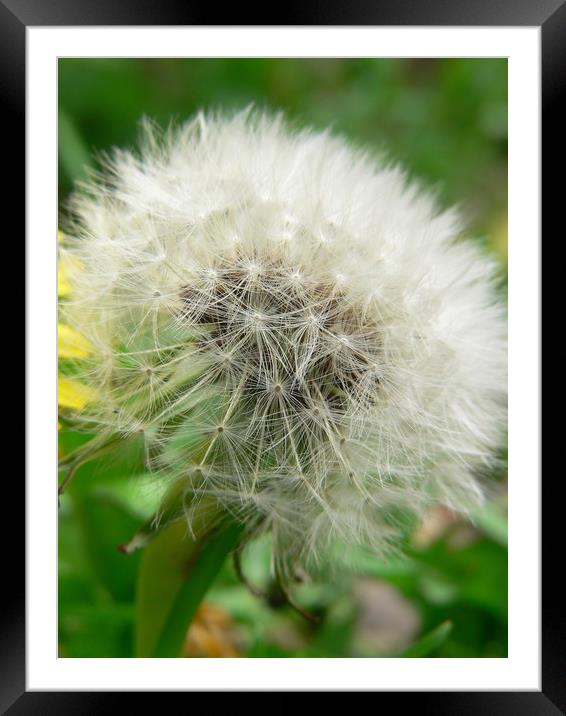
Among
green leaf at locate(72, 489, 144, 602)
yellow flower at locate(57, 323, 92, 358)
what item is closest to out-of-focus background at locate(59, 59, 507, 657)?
green leaf at locate(72, 489, 144, 602)

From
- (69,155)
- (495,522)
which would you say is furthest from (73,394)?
(495,522)

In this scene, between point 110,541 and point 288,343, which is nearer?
point 288,343

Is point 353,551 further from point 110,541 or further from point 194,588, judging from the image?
point 110,541

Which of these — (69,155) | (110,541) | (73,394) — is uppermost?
(69,155)

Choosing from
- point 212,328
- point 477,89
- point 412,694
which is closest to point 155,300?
point 212,328
